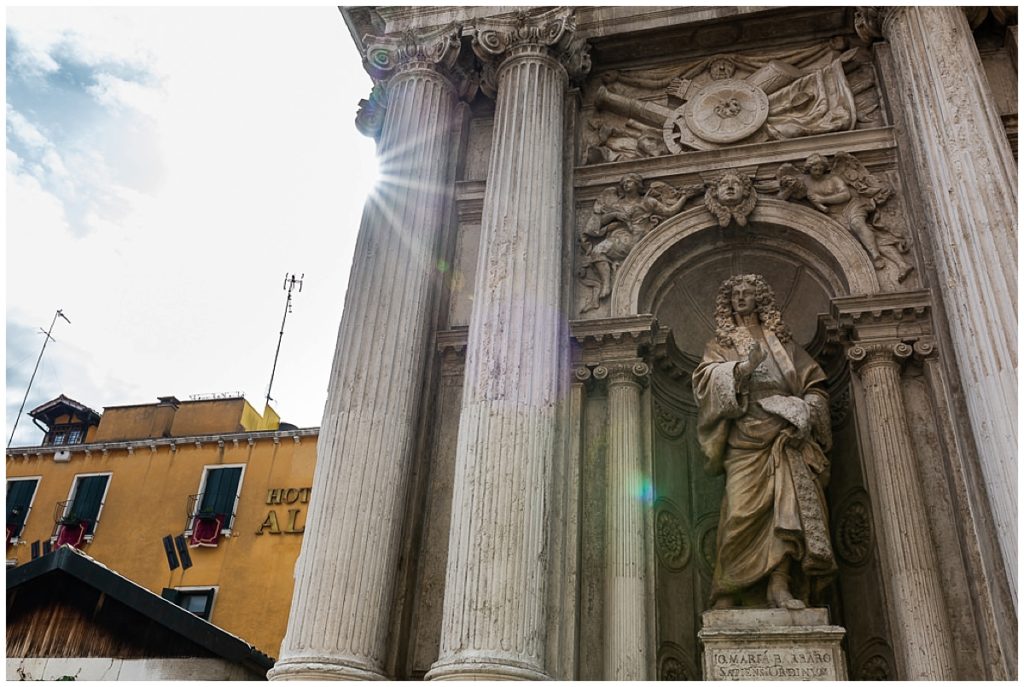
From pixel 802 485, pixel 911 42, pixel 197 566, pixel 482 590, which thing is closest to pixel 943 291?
pixel 802 485

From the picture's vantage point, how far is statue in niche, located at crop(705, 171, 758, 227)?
34.6 feet

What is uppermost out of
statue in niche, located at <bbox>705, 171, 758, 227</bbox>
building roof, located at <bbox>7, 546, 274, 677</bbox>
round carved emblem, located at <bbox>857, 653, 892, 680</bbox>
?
statue in niche, located at <bbox>705, 171, 758, 227</bbox>

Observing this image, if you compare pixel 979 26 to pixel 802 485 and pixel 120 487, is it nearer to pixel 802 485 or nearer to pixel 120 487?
pixel 802 485

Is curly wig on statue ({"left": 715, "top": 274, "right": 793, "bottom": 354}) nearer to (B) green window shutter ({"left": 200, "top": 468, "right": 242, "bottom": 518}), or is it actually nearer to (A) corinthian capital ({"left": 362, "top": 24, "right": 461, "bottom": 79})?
(A) corinthian capital ({"left": 362, "top": 24, "right": 461, "bottom": 79})

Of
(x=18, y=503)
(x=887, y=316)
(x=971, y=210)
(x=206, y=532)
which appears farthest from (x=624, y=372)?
(x=18, y=503)

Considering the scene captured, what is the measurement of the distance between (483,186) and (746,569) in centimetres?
573

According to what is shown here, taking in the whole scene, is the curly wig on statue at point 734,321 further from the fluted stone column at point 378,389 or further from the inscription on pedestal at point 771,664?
the fluted stone column at point 378,389

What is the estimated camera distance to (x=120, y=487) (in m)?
23.7

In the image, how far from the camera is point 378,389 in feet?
30.6

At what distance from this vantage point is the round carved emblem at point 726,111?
11.2m

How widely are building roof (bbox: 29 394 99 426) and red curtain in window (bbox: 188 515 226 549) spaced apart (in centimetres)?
814

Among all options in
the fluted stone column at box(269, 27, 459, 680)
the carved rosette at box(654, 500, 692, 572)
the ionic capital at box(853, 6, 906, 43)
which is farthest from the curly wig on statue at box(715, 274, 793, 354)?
the ionic capital at box(853, 6, 906, 43)

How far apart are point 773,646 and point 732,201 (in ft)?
16.7

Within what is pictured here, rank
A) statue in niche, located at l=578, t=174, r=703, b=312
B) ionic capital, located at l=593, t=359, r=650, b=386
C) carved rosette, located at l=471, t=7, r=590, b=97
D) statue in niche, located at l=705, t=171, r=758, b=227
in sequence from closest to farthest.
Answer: ionic capital, located at l=593, t=359, r=650, b=386 → statue in niche, located at l=705, t=171, r=758, b=227 → statue in niche, located at l=578, t=174, r=703, b=312 → carved rosette, located at l=471, t=7, r=590, b=97
